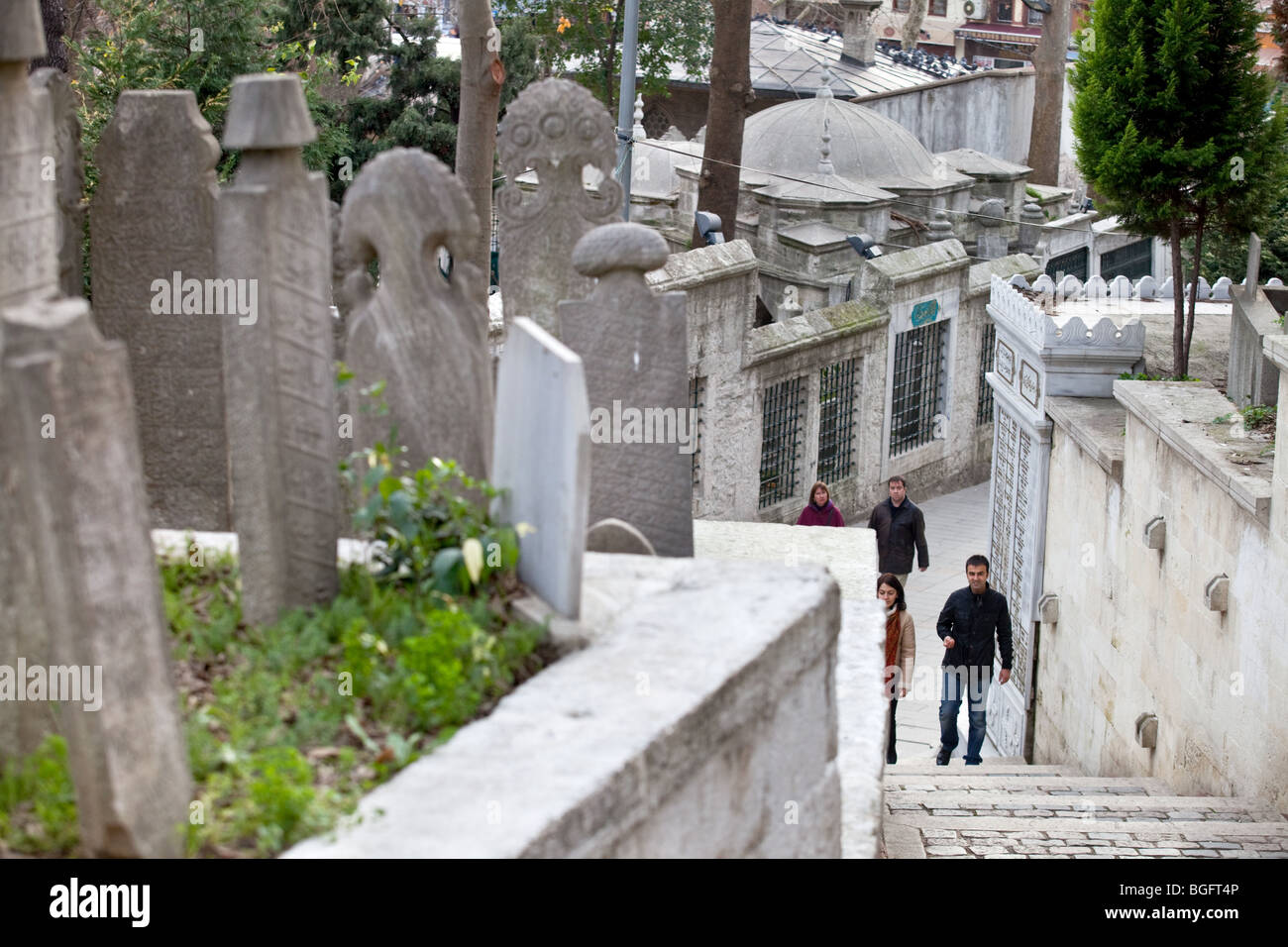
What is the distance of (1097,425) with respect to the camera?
12.4 m

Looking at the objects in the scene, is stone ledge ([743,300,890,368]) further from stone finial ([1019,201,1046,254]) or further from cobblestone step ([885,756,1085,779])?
stone finial ([1019,201,1046,254])

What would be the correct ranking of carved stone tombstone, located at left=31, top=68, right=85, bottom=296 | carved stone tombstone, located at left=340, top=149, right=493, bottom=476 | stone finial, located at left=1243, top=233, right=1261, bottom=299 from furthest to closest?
stone finial, located at left=1243, top=233, right=1261, bottom=299
carved stone tombstone, located at left=31, top=68, right=85, bottom=296
carved stone tombstone, located at left=340, top=149, right=493, bottom=476

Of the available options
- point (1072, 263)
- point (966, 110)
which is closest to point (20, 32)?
point (1072, 263)

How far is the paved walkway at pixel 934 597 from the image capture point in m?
13.2

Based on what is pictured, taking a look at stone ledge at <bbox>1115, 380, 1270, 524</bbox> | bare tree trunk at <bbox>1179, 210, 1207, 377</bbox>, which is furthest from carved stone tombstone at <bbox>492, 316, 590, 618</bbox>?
bare tree trunk at <bbox>1179, 210, 1207, 377</bbox>

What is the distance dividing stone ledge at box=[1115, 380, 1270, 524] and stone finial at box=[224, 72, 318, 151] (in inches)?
239

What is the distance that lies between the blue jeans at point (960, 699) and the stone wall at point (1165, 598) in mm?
790

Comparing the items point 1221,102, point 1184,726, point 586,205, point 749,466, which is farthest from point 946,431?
point 586,205

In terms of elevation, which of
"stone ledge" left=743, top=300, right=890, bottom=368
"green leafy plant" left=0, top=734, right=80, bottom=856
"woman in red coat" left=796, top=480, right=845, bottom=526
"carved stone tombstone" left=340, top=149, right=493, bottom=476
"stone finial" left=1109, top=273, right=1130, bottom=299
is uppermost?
"carved stone tombstone" left=340, top=149, right=493, bottom=476

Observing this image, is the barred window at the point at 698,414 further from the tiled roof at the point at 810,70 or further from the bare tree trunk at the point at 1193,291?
the tiled roof at the point at 810,70

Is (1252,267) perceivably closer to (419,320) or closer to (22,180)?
(419,320)

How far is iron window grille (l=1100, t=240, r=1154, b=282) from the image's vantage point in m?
27.9

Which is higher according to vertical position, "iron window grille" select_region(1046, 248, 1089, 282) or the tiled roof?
the tiled roof

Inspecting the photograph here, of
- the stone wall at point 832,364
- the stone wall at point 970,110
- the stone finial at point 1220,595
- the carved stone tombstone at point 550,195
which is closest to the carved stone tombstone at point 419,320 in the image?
the carved stone tombstone at point 550,195
